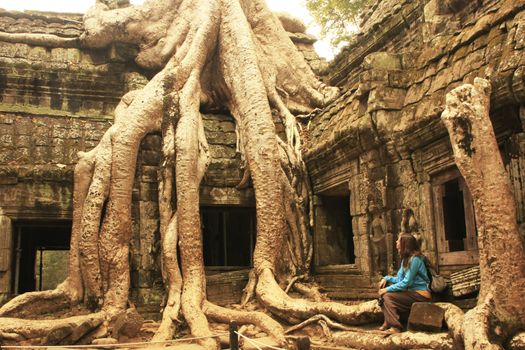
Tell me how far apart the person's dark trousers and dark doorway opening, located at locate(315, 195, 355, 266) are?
2.93 metres

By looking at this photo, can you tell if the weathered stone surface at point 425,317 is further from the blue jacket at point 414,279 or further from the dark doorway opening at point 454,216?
the dark doorway opening at point 454,216

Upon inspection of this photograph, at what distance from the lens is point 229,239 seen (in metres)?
8.63

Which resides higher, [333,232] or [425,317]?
[333,232]

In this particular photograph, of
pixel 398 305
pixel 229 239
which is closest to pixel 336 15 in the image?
pixel 229 239

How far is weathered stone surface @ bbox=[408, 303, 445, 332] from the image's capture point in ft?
12.9

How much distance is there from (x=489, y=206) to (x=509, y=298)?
560mm

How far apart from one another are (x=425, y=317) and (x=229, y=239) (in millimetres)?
4886

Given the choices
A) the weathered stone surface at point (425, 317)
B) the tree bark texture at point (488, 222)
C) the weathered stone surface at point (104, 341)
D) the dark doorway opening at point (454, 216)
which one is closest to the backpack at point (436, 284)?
the weathered stone surface at point (425, 317)

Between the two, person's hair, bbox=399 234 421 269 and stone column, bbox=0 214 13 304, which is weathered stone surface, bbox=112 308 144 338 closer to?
stone column, bbox=0 214 13 304

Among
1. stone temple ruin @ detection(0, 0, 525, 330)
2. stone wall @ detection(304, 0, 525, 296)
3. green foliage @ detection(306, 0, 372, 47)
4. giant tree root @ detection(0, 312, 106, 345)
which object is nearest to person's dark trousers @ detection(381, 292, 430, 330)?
stone temple ruin @ detection(0, 0, 525, 330)

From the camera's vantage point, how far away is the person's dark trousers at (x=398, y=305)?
4207 millimetres

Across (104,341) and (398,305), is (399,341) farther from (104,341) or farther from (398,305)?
(104,341)

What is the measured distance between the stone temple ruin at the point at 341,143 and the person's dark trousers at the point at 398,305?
355 millimetres

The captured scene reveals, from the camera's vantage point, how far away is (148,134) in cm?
706
